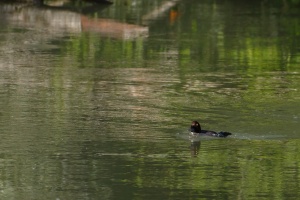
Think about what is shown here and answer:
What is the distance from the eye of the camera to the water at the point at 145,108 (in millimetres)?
11734

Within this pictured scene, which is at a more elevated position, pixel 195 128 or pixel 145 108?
pixel 195 128

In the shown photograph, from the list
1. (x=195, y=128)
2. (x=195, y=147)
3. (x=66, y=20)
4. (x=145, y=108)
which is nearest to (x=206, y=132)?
(x=195, y=128)

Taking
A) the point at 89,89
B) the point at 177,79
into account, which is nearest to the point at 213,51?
the point at 177,79

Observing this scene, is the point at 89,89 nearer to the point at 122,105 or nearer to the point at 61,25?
the point at 122,105

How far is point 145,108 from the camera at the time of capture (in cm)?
1650

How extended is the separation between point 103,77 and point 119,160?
23.3 ft

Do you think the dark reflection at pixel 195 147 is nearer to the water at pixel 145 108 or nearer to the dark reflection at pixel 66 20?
the water at pixel 145 108

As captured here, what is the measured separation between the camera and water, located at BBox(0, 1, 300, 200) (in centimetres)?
1173

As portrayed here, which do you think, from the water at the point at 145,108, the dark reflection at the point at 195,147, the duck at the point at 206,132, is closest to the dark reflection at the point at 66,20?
the water at the point at 145,108

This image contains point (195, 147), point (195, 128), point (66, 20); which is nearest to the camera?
point (195, 147)

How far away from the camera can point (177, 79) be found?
19.8 m

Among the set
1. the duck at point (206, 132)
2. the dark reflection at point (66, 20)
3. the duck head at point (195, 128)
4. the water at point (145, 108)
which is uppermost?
the duck head at point (195, 128)

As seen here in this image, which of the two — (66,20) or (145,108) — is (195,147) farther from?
(66,20)

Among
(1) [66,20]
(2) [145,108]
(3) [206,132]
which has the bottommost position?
(1) [66,20]
